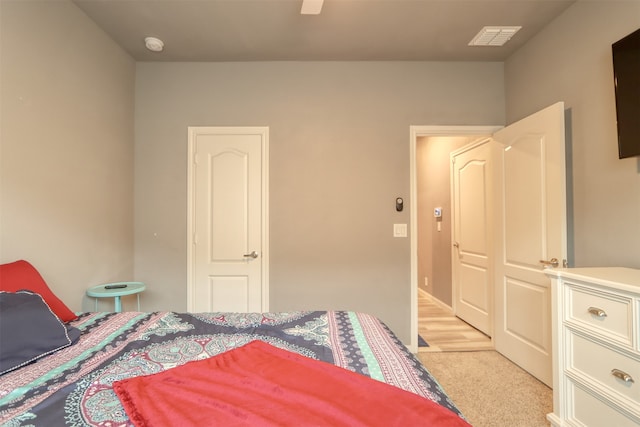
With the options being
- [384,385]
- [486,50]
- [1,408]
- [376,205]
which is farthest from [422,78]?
[1,408]

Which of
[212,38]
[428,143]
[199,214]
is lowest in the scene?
[199,214]

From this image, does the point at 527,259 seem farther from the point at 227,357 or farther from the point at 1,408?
the point at 1,408

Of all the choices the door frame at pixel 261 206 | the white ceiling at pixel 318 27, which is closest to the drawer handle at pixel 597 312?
the white ceiling at pixel 318 27

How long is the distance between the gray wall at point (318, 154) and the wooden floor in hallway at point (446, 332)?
50 cm

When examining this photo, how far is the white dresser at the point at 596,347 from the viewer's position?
54.0 inches

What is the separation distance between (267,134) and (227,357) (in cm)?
223

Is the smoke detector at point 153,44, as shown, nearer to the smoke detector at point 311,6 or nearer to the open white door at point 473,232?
the smoke detector at point 311,6

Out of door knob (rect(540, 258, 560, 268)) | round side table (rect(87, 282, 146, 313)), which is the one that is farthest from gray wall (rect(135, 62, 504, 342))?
door knob (rect(540, 258, 560, 268))

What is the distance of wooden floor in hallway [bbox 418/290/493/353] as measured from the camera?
2.97 meters

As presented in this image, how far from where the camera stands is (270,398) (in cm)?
87

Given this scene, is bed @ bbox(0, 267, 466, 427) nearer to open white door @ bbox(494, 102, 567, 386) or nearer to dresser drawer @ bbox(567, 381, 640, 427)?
dresser drawer @ bbox(567, 381, 640, 427)

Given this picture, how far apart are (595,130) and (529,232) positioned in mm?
836

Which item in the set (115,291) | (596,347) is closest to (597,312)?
(596,347)

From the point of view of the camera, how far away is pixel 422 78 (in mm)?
2955
